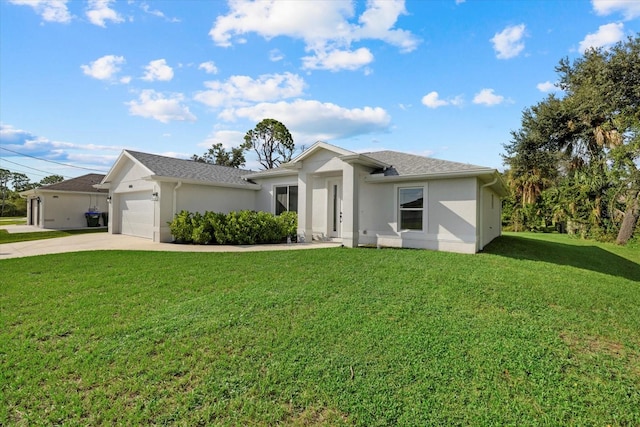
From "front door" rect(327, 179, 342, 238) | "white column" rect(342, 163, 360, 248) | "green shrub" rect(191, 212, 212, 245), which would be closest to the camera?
"white column" rect(342, 163, 360, 248)

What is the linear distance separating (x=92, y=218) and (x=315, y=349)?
24808 millimetres

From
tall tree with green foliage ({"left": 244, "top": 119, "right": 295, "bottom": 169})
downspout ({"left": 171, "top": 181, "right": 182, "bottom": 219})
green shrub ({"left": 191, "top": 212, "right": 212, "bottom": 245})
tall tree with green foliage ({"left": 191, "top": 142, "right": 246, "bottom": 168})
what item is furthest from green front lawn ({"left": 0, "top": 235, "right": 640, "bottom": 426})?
tall tree with green foliage ({"left": 191, "top": 142, "right": 246, "bottom": 168})

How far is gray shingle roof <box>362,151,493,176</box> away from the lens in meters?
10.6

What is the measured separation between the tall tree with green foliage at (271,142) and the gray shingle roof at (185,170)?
20.3 metres

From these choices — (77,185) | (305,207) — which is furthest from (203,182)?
(77,185)

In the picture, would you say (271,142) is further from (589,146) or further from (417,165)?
(589,146)

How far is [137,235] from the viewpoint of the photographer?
15805 millimetres

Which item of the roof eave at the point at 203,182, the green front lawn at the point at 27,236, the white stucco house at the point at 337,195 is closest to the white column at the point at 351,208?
the white stucco house at the point at 337,195

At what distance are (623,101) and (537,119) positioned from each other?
14.1 ft

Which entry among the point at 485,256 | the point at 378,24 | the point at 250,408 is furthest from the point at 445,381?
the point at 378,24

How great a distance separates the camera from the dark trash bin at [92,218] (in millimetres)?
22547

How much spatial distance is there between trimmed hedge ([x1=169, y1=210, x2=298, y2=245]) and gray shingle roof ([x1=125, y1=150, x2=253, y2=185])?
2068mm

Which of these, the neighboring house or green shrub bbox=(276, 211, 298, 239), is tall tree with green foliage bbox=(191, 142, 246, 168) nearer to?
the neighboring house

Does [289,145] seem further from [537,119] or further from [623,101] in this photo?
[623,101]
